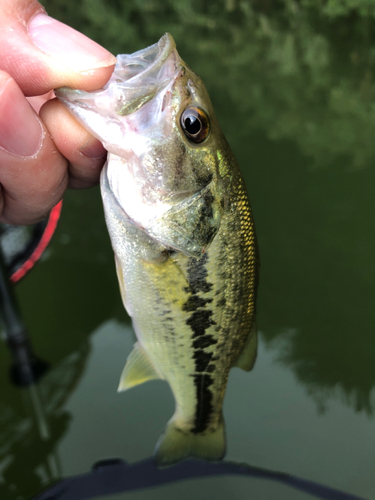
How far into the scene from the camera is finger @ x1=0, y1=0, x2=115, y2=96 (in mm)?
1046

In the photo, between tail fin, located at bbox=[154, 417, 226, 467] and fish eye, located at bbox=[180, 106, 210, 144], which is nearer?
fish eye, located at bbox=[180, 106, 210, 144]

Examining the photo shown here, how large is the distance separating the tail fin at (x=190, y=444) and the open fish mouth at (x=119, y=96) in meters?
1.39

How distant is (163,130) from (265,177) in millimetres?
4775

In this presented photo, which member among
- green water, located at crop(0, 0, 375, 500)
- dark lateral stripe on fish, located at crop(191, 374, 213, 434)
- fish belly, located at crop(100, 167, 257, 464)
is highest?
fish belly, located at crop(100, 167, 257, 464)

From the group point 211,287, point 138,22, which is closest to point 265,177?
point 211,287

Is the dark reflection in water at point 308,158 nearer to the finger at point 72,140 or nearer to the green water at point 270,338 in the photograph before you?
the green water at point 270,338

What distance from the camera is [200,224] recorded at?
1244 mm

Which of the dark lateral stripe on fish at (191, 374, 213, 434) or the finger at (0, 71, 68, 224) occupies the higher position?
the finger at (0, 71, 68, 224)

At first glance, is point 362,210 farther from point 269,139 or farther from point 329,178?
point 269,139

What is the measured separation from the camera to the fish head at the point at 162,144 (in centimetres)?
108

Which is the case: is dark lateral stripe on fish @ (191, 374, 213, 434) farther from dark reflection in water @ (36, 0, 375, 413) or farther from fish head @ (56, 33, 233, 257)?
dark reflection in water @ (36, 0, 375, 413)

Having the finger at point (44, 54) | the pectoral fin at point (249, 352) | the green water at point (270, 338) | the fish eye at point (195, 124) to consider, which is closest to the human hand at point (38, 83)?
the finger at point (44, 54)

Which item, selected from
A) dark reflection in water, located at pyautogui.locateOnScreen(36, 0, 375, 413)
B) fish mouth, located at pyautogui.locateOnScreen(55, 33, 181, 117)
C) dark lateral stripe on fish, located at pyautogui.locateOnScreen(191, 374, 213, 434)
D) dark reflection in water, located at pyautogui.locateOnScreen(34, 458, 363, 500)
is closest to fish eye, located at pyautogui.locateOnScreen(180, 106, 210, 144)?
fish mouth, located at pyautogui.locateOnScreen(55, 33, 181, 117)

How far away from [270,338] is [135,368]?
2469 millimetres
